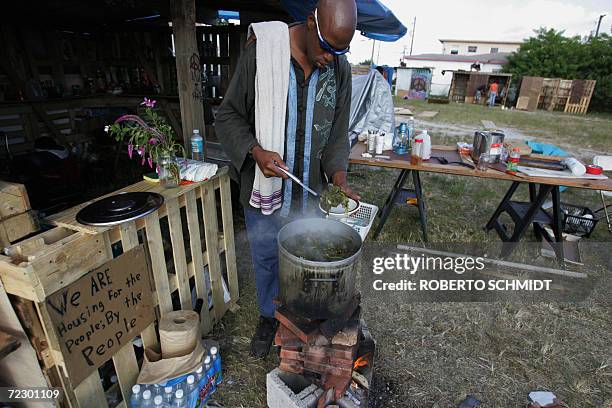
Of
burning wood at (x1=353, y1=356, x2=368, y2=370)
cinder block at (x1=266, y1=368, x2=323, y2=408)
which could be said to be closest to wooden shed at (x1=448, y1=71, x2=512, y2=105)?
burning wood at (x1=353, y1=356, x2=368, y2=370)

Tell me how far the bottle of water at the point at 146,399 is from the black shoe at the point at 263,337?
2.64 ft

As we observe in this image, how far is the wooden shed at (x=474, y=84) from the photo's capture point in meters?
21.7

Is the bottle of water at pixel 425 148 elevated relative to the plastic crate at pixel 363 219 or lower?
elevated

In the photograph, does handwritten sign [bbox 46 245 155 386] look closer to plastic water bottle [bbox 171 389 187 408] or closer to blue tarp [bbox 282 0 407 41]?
plastic water bottle [bbox 171 389 187 408]

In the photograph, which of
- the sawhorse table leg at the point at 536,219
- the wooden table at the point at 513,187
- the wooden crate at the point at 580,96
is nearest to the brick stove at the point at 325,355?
the wooden table at the point at 513,187

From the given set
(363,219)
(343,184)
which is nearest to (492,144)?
(363,219)

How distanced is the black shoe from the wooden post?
5.18 feet

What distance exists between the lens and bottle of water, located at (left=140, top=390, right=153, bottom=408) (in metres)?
1.86

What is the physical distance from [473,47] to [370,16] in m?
48.9

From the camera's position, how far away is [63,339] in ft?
5.05

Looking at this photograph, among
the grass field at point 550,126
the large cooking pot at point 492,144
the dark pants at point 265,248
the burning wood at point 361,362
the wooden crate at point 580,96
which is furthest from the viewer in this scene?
the wooden crate at point 580,96

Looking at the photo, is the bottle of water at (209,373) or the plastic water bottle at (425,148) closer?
the bottle of water at (209,373)

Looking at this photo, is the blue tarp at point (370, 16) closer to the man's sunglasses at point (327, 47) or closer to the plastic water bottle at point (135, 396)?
the man's sunglasses at point (327, 47)

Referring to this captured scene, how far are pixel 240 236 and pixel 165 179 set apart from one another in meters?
2.04
